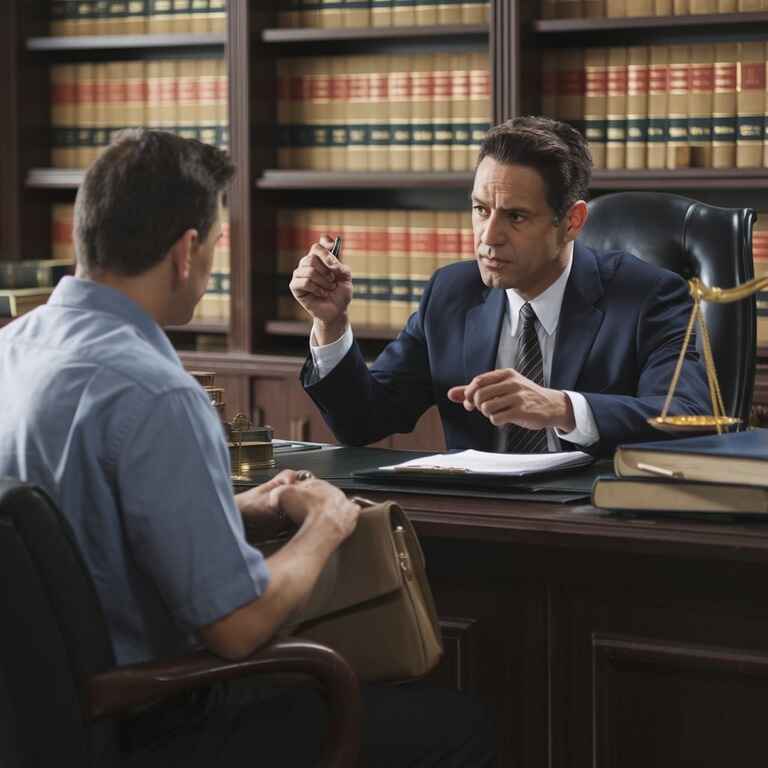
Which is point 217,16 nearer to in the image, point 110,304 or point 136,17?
point 136,17

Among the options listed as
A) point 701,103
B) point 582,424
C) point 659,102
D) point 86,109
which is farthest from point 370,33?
point 582,424

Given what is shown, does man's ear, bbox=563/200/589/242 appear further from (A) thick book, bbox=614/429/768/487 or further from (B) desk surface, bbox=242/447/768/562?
(A) thick book, bbox=614/429/768/487

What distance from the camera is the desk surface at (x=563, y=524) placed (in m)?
1.90

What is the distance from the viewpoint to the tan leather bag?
1.81 m

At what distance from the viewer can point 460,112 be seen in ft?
13.7

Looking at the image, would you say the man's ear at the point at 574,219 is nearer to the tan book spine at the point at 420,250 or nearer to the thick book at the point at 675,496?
the thick book at the point at 675,496

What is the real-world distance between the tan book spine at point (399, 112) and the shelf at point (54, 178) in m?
1.01

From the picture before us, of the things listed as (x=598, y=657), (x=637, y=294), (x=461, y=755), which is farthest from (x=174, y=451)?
(x=637, y=294)

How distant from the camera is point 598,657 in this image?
205 cm

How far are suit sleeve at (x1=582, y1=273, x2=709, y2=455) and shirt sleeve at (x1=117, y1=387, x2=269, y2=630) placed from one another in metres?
Answer: 1.07

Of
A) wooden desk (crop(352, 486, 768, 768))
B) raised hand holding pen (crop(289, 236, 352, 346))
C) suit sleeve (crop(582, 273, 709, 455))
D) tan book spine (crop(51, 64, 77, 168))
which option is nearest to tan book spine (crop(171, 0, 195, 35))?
tan book spine (crop(51, 64, 77, 168))

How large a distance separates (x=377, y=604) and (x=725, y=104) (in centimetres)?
249

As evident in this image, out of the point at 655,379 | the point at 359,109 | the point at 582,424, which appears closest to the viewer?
the point at 582,424

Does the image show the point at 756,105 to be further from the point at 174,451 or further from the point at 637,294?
the point at 174,451
